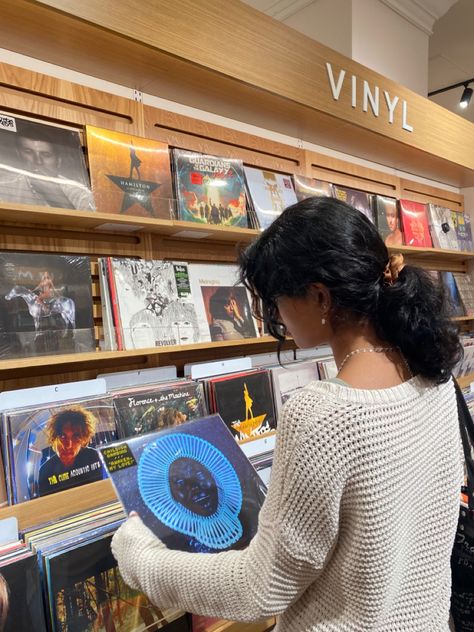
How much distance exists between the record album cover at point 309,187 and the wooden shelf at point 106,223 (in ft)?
1.45

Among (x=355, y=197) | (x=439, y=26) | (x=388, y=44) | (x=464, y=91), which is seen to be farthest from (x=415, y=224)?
(x=464, y=91)

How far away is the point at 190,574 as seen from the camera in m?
0.78

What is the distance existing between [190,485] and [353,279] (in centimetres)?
63

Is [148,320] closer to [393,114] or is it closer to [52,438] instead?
[52,438]

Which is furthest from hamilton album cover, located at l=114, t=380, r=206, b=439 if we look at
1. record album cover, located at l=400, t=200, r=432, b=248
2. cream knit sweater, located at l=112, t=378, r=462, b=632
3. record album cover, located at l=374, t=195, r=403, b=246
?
record album cover, located at l=400, t=200, r=432, b=248

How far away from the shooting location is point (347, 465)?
672mm

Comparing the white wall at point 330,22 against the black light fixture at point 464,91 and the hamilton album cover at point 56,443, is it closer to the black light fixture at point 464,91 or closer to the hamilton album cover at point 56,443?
the black light fixture at point 464,91

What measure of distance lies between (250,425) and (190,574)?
1024 mm

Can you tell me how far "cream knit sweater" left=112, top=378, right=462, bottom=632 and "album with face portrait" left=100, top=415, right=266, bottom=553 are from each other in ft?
0.44

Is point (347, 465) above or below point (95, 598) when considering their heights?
above

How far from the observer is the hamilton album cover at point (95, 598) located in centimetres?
104

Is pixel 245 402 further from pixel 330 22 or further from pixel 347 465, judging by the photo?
pixel 330 22

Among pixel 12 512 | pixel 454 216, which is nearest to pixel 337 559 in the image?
pixel 12 512

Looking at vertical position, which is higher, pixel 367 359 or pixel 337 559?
pixel 367 359
